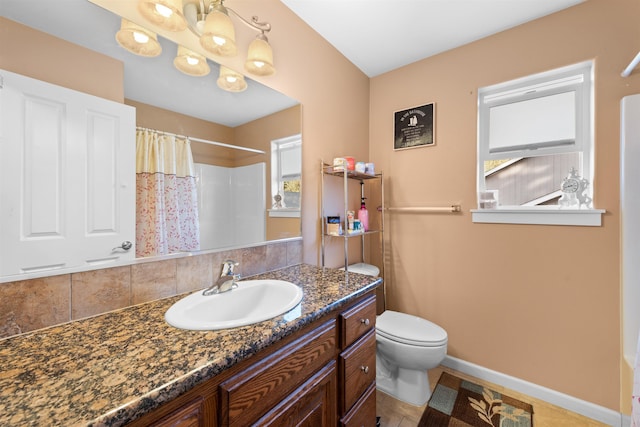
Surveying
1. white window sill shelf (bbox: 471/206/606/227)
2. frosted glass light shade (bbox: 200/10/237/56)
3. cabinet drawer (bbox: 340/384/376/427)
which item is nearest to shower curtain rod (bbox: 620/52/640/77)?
white window sill shelf (bbox: 471/206/606/227)

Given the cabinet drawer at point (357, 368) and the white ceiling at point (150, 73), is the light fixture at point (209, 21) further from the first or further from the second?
the cabinet drawer at point (357, 368)

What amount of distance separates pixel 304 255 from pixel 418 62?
5.93 feet

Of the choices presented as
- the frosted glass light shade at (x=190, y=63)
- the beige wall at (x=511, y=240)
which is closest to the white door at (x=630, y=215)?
the beige wall at (x=511, y=240)

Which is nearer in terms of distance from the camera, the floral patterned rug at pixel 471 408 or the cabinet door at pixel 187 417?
the cabinet door at pixel 187 417

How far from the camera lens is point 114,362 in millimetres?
576

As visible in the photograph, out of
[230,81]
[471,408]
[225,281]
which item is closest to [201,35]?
[230,81]

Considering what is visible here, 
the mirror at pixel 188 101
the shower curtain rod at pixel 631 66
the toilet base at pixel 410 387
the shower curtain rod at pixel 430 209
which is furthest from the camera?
the shower curtain rod at pixel 430 209

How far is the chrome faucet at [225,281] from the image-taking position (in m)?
1.04

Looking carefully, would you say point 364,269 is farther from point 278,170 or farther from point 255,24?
point 255,24

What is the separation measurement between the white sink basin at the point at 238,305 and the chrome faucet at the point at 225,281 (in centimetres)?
2

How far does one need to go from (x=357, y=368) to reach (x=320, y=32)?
2061mm

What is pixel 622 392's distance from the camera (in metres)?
1.38

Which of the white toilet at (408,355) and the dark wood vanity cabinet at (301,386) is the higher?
the dark wood vanity cabinet at (301,386)

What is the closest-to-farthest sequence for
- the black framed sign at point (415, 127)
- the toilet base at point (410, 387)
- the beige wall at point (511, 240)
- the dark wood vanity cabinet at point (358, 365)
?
the dark wood vanity cabinet at point (358, 365) < the beige wall at point (511, 240) < the toilet base at point (410, 387) < the black framed sign at point (415, 127)
